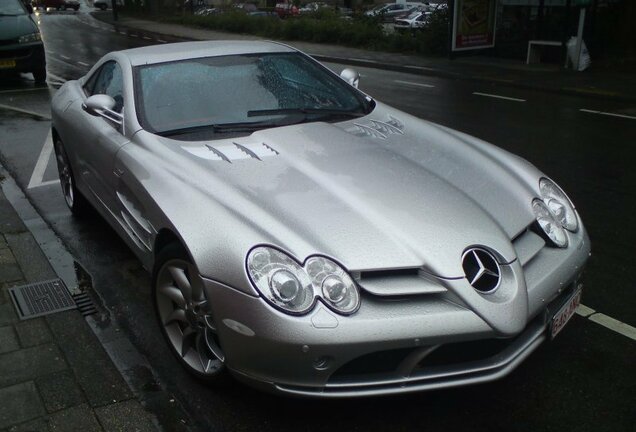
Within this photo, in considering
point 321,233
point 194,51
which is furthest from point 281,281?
point 194,51

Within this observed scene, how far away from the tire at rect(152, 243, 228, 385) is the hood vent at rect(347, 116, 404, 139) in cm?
141

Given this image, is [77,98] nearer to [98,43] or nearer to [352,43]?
[352,43]

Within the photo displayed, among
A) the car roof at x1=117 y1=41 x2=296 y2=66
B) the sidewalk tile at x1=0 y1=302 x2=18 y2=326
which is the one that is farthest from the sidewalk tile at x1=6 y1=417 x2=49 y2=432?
the car roof at x1=117 y1=41 x2=296 y2=66

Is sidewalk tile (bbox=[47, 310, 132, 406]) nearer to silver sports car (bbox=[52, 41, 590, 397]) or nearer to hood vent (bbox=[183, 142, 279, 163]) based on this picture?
silver sports car (bbox=[52, 41, 590, 397])

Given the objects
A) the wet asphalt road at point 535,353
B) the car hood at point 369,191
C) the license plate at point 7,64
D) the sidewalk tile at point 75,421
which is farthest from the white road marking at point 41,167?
the license plate at point 7,64

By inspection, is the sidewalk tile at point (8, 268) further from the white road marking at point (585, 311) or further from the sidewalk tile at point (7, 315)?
the white road marking at point (585, 311)

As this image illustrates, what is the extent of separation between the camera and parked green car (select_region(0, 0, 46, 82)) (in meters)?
13.1

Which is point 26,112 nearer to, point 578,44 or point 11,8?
point 11,8

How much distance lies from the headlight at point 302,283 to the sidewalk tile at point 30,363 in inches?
52.1

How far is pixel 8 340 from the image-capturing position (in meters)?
3.65

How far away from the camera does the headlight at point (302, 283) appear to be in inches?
105

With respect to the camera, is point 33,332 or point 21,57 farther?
point 21,57

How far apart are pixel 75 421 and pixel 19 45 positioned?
1199cm

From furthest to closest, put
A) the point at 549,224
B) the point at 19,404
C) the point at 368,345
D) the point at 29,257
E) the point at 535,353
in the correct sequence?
the point at 29,257 < the point at 535,353 < the point at 549,224 < the point at 19,404 < the point at 368,345
